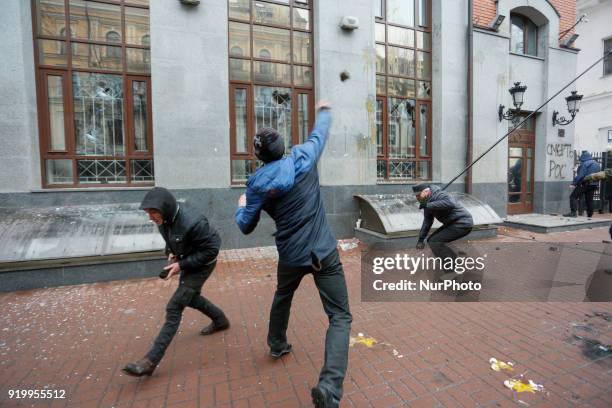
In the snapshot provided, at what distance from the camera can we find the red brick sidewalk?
2.60 metres

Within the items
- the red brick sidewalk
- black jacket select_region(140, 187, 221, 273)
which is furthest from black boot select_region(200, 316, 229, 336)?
black jacket select_region(140, 187, 221, 273)

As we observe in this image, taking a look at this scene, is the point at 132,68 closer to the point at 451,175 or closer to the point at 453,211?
the point at 453,211

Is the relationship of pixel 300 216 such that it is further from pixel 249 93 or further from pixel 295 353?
pixel 249 93

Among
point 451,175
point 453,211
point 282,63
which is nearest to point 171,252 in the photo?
point 453,211

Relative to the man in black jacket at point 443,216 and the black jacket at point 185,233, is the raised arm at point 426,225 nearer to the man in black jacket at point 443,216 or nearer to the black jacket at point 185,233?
Result: the man in black jacket at point 443,216

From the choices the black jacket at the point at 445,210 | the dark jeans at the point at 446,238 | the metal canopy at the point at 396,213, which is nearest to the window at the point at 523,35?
the metal canopy at the point at 396,213

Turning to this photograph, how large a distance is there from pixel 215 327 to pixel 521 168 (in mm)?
11343

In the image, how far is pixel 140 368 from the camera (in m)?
2.76

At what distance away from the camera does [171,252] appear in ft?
10.5

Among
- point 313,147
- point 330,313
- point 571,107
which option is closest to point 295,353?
point 330,313

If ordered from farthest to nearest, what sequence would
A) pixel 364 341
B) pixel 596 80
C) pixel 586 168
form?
pixel 596 80 < pixel 586 168 < pixel 364 341

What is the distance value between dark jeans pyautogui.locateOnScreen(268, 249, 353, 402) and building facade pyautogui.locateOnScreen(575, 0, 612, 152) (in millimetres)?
23552

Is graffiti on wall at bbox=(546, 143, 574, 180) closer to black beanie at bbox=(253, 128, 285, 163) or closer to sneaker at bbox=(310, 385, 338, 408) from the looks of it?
black beanie at bbox=(253, 128, 285, 163)

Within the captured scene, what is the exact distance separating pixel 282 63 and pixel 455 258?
5.66 m
